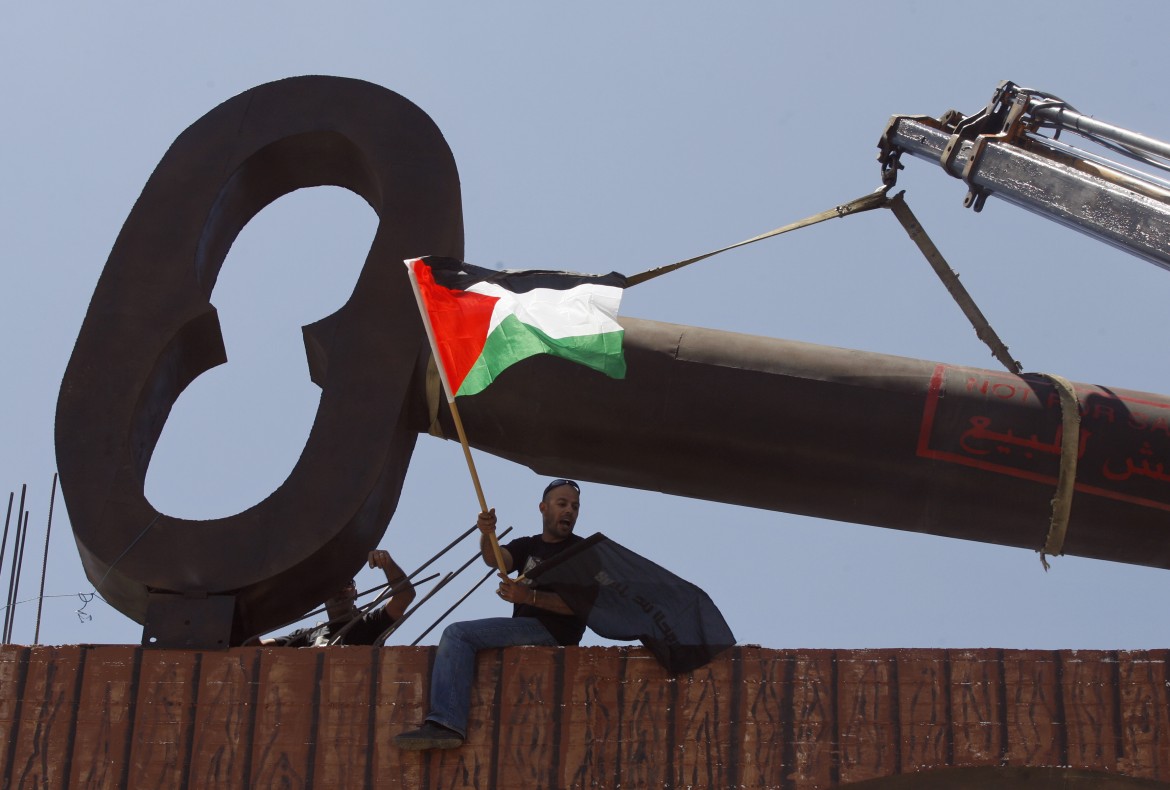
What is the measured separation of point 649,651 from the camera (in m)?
7.18

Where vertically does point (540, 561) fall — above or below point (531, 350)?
below

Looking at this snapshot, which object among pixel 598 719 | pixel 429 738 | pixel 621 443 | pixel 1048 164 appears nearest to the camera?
pixel 429 738

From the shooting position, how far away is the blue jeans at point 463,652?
6.90 meters

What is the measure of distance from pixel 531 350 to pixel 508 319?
0.23 meters

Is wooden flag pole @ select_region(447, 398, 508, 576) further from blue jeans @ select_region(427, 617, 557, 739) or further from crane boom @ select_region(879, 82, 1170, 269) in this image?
crane boom @ select_region(879, 82, 1170, 269)

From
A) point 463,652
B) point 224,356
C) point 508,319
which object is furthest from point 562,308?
point 224,356

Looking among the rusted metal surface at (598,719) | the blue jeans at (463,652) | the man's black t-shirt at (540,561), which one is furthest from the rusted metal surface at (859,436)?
the blue jeans at (463,652)

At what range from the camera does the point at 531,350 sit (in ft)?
24.8

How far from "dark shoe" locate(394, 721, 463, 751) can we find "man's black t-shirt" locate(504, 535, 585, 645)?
762 millimetres

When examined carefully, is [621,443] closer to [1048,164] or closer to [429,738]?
[429,738]

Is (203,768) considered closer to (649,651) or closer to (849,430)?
(649,651)

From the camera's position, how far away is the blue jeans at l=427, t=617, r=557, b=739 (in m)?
6.90

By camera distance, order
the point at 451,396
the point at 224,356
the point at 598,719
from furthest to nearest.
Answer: the point at 224,356, the point at 451,396, the point at 598,719

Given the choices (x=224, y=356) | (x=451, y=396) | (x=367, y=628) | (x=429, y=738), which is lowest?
(x=429, y=738)
